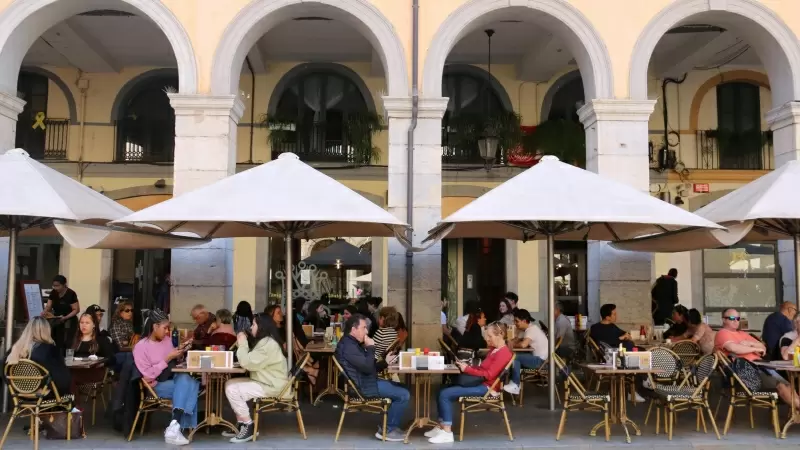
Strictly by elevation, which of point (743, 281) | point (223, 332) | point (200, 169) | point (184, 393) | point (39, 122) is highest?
point (39, 122)

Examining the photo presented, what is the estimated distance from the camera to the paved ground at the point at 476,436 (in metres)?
7.04

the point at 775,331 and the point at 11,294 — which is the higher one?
the point at 11,294

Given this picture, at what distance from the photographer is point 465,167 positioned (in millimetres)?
14711

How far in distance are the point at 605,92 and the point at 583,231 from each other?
2.33m

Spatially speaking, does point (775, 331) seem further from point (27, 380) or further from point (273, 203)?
point (27, 380)

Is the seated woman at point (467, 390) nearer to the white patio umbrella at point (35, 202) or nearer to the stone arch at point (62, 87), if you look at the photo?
the white patio umbrella at point (35, 202)

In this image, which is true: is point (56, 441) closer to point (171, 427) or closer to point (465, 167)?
point (171, 427)

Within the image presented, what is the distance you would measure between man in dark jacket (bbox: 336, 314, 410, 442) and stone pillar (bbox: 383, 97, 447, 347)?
315cm

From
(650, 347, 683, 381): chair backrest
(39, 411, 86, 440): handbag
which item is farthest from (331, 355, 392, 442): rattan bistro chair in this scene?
(650, 347, 683, 381): chair backrest

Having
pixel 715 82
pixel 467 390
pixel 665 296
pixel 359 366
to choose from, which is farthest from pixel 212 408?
pixel 715 82

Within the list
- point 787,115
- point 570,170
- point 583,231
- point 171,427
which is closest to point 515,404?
point 583,231

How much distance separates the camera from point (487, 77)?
15164 millimetres

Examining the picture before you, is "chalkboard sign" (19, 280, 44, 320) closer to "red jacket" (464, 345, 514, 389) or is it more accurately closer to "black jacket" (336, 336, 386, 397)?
"black jacket" (336, 336, 386, 397)

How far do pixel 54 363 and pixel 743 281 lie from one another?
43.3 feet
